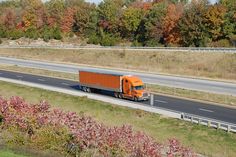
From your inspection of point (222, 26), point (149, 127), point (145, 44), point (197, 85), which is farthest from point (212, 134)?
point (145, 44)

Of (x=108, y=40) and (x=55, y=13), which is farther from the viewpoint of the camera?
(x=55, y=13)

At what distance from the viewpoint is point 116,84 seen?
45.3m

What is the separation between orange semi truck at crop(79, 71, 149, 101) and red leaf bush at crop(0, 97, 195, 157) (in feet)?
53.7

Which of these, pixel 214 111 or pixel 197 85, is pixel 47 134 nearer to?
pixel 214 111

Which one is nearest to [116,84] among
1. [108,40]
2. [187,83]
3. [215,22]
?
[187,83]

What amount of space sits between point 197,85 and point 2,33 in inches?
3675

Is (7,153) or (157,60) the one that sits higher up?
(157,60)

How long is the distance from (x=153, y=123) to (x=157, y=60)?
135 ft

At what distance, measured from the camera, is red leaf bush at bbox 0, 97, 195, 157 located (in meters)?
19.3

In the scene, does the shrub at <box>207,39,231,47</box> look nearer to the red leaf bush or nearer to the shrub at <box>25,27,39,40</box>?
the shrub at <box>25,27,39,40</box>

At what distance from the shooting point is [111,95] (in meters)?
47.3

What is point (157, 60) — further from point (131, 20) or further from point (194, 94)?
point (131, 20)

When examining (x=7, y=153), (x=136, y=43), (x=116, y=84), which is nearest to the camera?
(x=7, y=153)

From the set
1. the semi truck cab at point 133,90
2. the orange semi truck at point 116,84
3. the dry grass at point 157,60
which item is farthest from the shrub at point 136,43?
the semi truck cab at point 133,90
